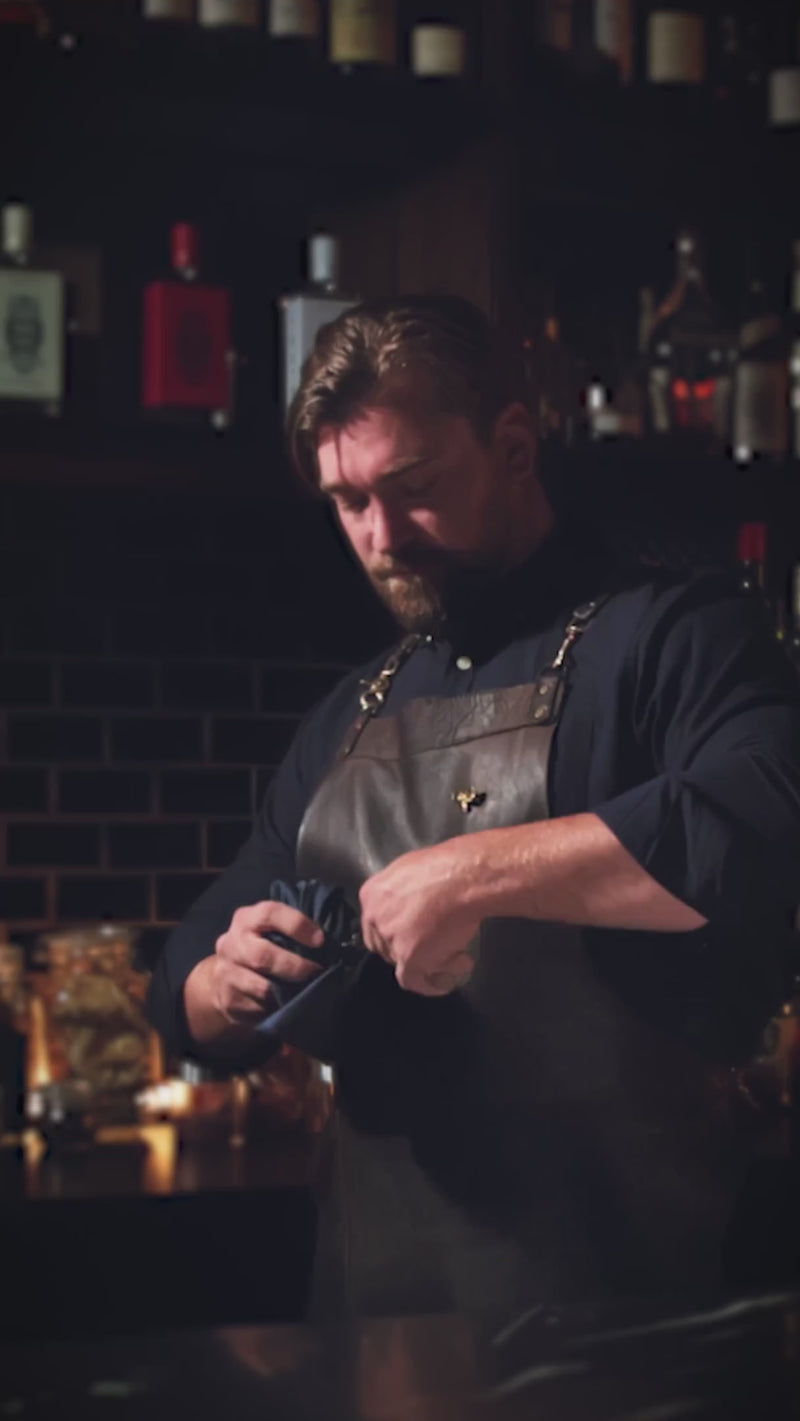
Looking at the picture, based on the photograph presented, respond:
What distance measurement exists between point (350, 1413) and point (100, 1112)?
77 cm

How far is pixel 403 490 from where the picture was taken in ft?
6.00

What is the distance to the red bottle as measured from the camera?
1.93 metres

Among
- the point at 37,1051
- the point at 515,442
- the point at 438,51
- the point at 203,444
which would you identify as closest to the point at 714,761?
the point at 515,442

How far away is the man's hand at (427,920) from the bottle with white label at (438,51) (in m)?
0.82

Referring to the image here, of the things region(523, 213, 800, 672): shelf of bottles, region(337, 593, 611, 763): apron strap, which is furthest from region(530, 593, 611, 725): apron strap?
region(523, 213, 800, 672): shelf of bottles

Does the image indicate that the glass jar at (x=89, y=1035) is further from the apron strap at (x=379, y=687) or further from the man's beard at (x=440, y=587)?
the man's beard at (x=440, y=587)

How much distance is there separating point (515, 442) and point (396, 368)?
Answer: 0.47ft

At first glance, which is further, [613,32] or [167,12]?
[613,32]

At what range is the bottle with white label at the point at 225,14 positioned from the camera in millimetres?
1916

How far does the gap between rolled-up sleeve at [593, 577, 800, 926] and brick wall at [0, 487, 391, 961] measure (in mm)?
317

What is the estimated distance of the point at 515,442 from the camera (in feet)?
6.16

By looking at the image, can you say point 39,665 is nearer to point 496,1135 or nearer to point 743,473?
point 496,1135

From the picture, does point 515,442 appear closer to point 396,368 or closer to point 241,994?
point 396,368

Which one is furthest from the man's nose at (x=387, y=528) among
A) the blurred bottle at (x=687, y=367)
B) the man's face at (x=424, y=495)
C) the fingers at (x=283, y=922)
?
the blurred bottle at (x=687, y=367)
